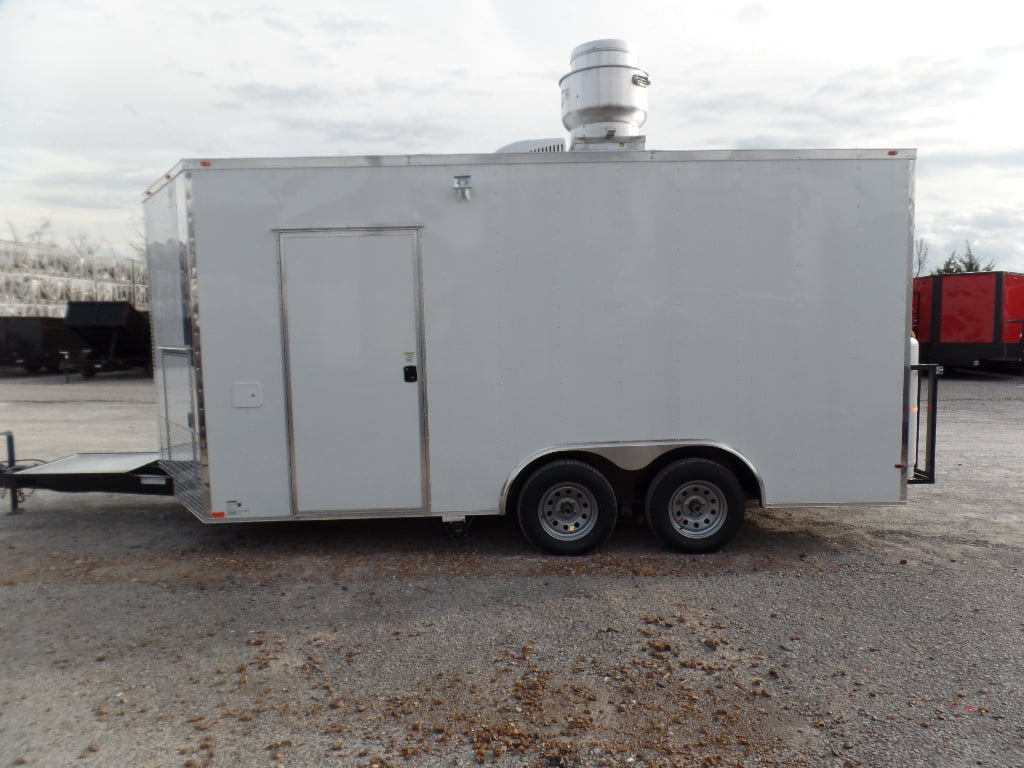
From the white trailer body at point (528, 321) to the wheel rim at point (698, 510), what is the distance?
340 mm

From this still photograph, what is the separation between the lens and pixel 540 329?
539 centimetres

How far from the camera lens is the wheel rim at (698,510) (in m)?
5.54

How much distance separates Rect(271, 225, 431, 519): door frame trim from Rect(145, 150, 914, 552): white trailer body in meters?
0.02

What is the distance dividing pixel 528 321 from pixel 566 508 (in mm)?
1401

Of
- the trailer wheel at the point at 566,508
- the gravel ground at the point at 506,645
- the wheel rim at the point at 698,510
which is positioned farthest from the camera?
the wheel rim at the point at 698,510

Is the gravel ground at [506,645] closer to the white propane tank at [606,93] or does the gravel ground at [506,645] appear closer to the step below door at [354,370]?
the step below door at [354,370]

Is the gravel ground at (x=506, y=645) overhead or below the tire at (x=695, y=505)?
below

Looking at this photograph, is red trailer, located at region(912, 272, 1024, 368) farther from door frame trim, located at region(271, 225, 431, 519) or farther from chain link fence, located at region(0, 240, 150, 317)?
chain link fence, located at region(0, 240, 150, 317)

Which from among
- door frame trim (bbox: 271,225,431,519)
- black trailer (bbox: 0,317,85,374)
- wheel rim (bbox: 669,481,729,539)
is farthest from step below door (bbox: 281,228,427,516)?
black trailer (bbox: 0,317,85,374)

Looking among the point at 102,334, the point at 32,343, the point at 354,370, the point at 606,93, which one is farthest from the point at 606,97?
the point at 32,343

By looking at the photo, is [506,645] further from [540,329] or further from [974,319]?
[974,319]

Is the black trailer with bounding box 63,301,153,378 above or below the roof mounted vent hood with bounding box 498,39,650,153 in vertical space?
below

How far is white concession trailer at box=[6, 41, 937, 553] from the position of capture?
532 cm

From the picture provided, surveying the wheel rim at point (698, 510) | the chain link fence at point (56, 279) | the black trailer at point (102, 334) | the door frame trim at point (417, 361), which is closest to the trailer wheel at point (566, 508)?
the wheel rim at point (698, 510)
